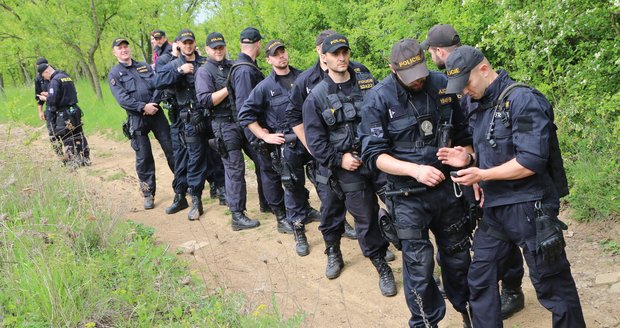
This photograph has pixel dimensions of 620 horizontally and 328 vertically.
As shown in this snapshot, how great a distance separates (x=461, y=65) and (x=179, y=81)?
183 inches

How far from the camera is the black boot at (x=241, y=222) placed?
21.1 ft

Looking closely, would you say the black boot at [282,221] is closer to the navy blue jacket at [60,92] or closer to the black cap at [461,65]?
the black cap at [461,65]

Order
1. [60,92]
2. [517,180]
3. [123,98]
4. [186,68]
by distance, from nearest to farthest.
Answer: [517,180], [186,68], [123,98], [60,92]

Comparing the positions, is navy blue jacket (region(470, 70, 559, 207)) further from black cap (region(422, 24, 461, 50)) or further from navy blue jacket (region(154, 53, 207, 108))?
navy blue jacket (region(154, 53, 207, 108))

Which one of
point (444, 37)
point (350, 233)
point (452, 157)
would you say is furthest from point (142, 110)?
point (452, 157)

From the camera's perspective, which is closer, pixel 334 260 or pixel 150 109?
pixel 334 260

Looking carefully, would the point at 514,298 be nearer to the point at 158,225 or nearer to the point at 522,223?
the point at 522,223

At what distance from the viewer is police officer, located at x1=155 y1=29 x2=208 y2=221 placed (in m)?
6.79

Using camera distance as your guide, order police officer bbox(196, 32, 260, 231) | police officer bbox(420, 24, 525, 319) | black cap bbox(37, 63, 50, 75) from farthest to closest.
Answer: black cap bbox(37, 63, 50, 75)
police officer bbox(196, 32, 260, 231)
police officer bbox(420, 24, 525, 319)

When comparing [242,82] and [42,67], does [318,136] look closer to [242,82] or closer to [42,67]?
[242,82]

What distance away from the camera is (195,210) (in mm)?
7078

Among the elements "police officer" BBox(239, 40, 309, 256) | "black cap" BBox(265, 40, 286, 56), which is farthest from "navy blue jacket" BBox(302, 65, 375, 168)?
"black cap" BBox(265, 40, 286, 56)

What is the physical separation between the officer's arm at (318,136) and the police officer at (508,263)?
1057 mm

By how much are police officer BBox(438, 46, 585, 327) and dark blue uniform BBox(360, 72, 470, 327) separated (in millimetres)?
331
